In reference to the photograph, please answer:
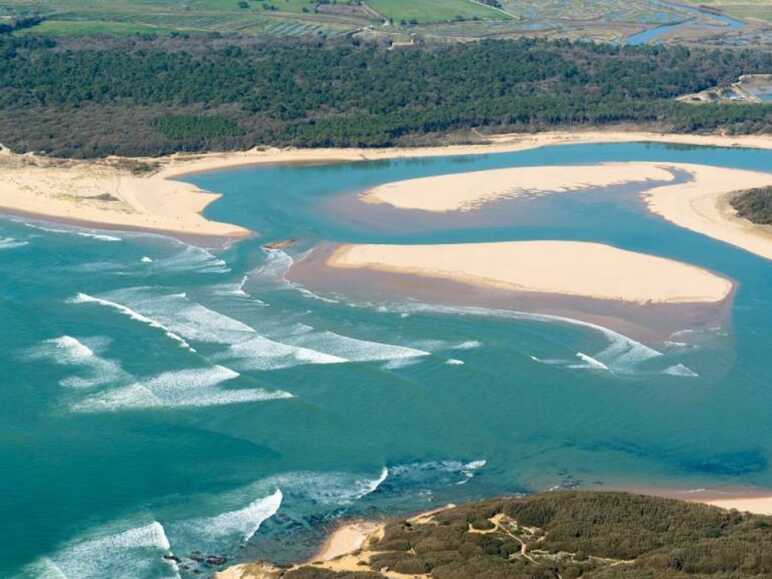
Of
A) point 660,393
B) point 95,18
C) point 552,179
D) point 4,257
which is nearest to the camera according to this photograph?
point 660,393

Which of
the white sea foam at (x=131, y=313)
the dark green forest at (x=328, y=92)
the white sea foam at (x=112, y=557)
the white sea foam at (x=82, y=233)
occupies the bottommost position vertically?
the white sea foam at (x=112, y=557)

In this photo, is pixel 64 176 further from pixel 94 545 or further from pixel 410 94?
pixel 94 545

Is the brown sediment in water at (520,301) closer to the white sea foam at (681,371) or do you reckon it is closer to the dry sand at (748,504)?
the white sea foam at (681,371)

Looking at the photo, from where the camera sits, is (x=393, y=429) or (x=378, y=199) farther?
(x=378, y=199)

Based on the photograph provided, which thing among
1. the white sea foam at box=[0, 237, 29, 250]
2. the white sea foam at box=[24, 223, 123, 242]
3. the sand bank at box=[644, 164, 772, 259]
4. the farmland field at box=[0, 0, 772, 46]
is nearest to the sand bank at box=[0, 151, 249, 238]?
the white sea foam at box=[24, 223, 123, 242]

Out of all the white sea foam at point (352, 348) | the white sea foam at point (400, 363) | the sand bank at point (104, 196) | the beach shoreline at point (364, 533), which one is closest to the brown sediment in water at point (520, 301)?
the white sea foam at point (352, 348)

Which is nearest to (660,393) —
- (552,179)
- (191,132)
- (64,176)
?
(552,179)
